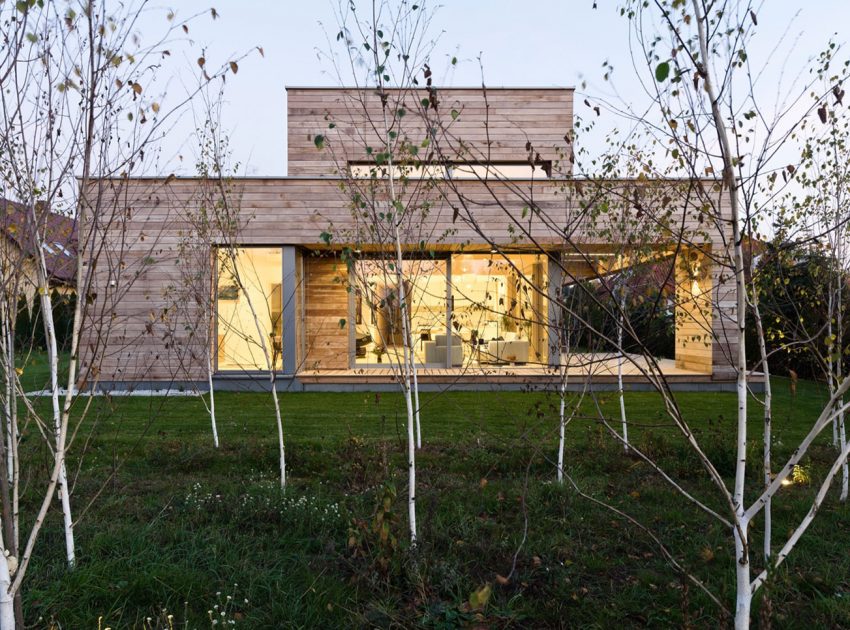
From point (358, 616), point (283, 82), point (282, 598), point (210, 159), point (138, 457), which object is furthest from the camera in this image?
point (283, 82)

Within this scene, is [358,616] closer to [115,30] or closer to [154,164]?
[154,164]

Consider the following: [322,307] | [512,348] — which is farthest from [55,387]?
[512,348]

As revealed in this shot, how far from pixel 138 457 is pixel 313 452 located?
5.78 ft

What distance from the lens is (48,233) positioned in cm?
311

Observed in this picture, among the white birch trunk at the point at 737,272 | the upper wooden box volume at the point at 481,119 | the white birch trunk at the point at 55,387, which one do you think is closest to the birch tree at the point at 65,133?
the white birch trunk at the point at 55,387

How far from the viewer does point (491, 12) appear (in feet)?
11.8

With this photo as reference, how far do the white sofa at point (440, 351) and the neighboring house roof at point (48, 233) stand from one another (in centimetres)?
1014

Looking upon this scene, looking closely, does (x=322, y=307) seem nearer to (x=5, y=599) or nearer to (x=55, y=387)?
(x=55, y=387)

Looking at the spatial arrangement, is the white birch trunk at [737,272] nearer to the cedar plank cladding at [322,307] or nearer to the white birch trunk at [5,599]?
the white birch trunk at [5,599]

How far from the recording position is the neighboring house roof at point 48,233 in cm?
269

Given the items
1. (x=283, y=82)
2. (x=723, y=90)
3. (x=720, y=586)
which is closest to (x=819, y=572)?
(x=720, y=586)

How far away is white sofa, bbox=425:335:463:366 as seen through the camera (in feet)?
43.8

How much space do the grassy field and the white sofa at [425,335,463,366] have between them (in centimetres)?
650

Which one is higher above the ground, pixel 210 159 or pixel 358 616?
pixel 210 159
